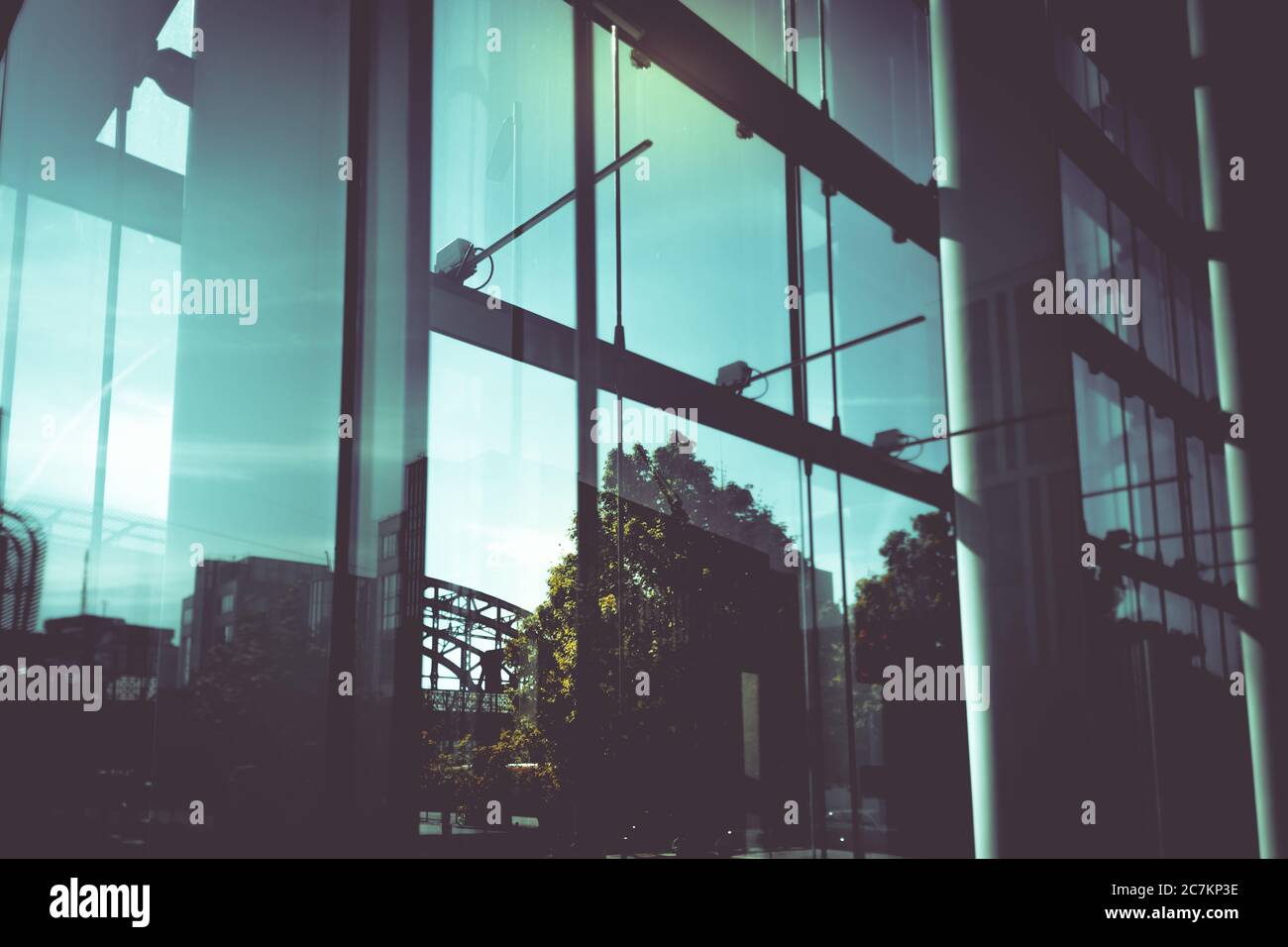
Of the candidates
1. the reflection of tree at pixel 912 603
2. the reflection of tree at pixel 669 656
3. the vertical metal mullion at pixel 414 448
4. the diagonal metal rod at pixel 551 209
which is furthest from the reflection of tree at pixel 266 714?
the reflection of tree at pixel 912 603

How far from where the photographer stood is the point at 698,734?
301cm

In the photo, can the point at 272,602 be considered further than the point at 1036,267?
No

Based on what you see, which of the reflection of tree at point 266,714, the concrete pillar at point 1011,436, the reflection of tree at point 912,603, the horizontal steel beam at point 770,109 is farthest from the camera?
the reflection of tree at point 912,603

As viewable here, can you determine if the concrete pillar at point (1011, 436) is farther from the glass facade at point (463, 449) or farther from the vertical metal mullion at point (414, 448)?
the vertical metal mullion at point (414, 448)

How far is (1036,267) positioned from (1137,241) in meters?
1.95

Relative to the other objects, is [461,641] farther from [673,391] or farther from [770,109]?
[770,109]

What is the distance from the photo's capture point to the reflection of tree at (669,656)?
110 inches

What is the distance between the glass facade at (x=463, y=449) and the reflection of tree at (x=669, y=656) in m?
0.01

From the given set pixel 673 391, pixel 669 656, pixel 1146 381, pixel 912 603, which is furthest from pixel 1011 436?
pixel 1146 381

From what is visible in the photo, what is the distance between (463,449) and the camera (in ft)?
9.43

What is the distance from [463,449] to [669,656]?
92cm

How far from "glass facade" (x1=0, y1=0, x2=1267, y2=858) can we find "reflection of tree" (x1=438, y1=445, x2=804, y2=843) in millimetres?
13
